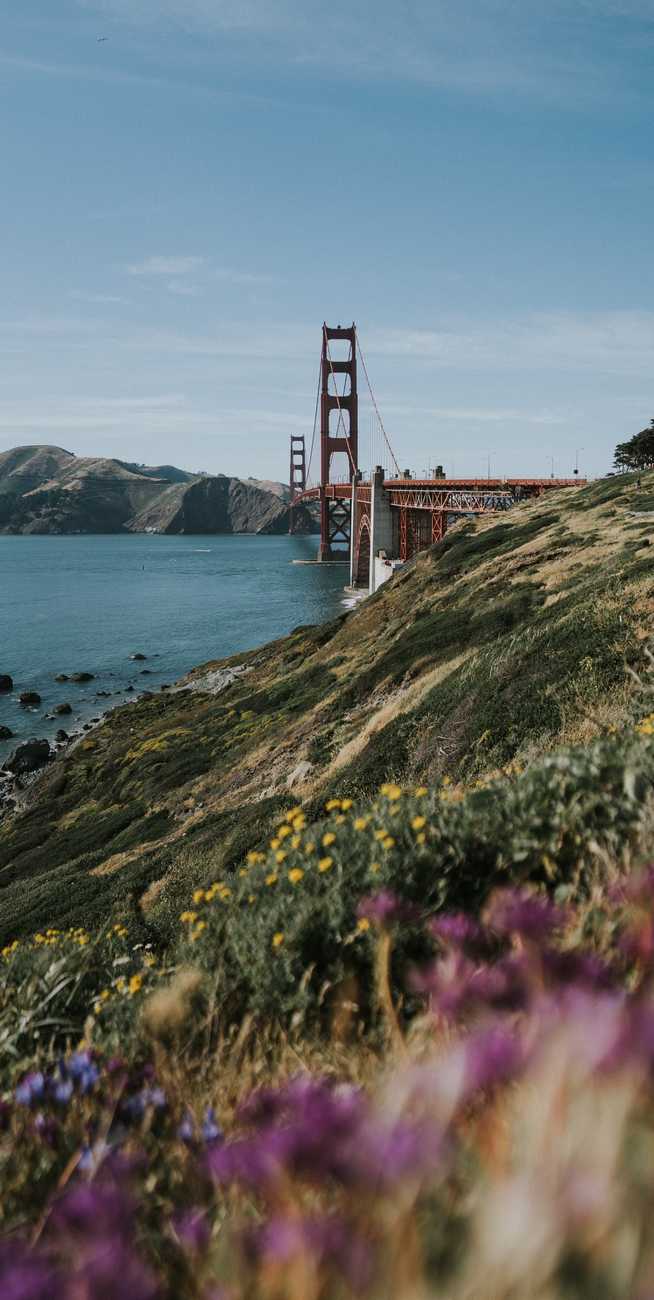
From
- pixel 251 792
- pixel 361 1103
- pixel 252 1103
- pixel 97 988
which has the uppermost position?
pixel 361 1103

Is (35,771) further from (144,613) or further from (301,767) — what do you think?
(144,613)

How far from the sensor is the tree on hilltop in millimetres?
69375

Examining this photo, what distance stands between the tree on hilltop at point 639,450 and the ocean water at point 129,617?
29203mm

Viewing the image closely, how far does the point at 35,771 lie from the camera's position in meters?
33.7

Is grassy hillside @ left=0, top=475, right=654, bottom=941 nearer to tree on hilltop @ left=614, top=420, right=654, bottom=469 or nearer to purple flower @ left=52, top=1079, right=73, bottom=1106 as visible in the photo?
purple flower @ left=52, top=1079, right=73, bottom=1106

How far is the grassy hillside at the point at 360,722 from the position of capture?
451 inches

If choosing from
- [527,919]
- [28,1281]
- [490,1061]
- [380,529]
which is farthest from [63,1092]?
[380,529]

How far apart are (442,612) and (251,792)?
11.6m

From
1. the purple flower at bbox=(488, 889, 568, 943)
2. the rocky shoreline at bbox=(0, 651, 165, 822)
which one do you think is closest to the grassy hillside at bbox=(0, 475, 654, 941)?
the rocky shoreline at bbox=(0, 651, 165, 822)

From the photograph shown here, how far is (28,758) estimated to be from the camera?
1363 inches

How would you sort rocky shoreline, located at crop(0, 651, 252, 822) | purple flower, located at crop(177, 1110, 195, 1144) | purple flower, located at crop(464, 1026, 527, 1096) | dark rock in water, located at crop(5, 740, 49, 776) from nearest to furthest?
purple flower, located at crop(464, 1026, 527, 1096), purple flower, located at crop(177, 1110, 195, 1144), rocky shoreline, located at crop(0, 651, 252, 822), dark rock in water, located at crop(5, 740, 49, 776)

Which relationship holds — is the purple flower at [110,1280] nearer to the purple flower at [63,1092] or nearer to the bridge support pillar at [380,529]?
the purple flower at [63,1092]

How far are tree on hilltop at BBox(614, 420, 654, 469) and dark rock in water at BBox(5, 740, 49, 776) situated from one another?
54.3 metres

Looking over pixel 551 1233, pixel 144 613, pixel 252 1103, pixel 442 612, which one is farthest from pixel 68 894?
pixel 144 613
